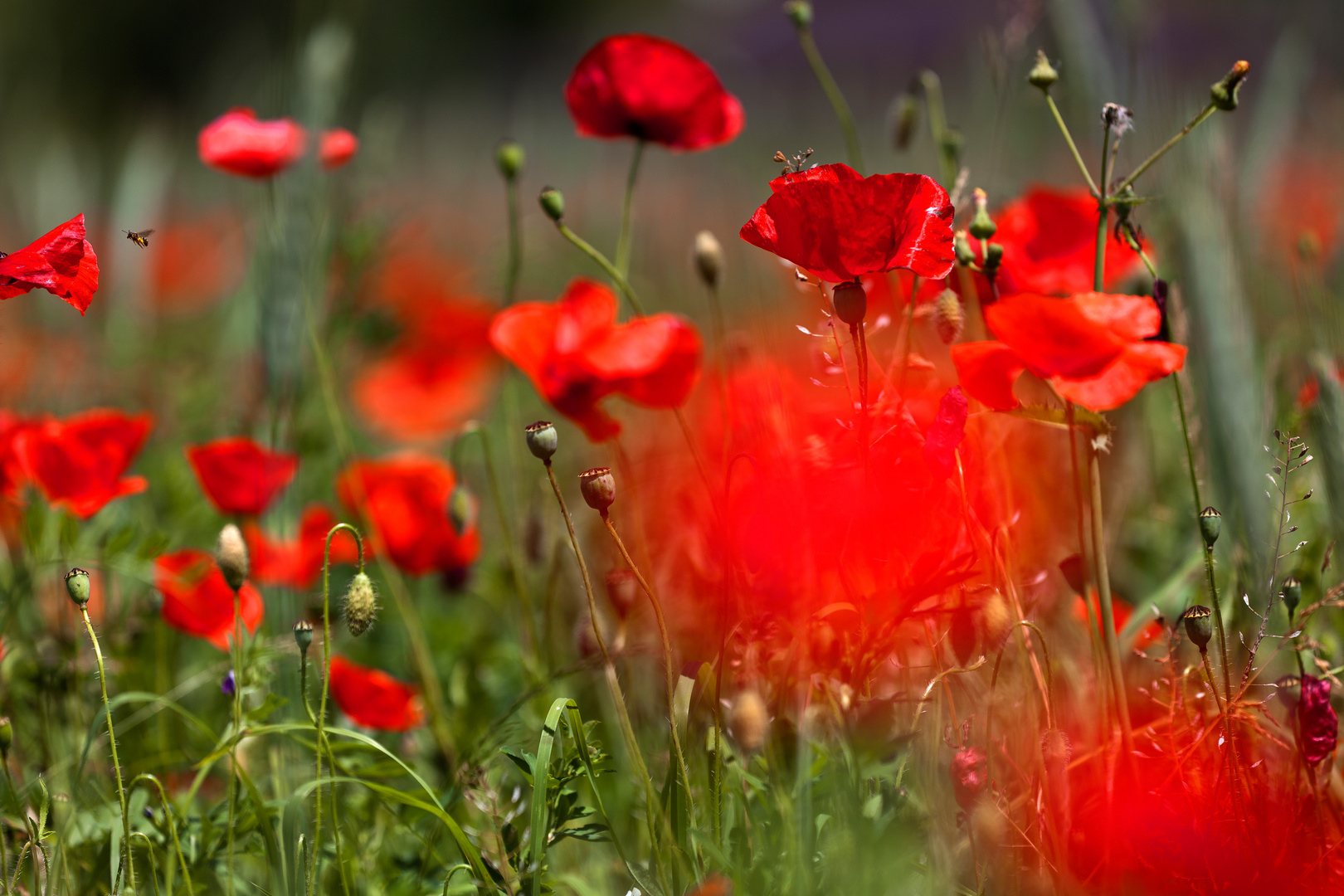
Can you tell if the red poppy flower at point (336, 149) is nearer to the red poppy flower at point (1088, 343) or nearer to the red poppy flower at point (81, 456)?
the red poppy flower at point (81, 456)

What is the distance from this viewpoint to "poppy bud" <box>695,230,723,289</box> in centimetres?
122

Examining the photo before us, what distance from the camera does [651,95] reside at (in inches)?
47.2

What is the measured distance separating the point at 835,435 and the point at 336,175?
85 cm

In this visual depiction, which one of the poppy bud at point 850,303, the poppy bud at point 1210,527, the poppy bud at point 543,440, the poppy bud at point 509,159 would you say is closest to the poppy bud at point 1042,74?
the poppy bud at point 850,303

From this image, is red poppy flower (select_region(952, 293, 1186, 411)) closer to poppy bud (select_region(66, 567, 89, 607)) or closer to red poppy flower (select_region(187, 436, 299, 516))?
poppy bud (select_region(66, 567, 89, 607))

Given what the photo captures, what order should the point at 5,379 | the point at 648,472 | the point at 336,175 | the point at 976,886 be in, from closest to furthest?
the point at 976,886
the point at 336,175
the point at 648,472
the point at 5,379

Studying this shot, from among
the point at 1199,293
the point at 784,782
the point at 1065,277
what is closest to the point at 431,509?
the point at 784,782

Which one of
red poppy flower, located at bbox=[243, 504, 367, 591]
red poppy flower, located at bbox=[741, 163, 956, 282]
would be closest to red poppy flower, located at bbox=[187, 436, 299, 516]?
red poppy flower, located at bbox=[243, 504, 367, 591]

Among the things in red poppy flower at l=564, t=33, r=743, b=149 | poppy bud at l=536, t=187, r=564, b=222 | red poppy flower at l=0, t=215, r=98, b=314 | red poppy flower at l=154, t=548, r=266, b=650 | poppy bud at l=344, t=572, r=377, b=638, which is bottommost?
red poppy flower at l=154, t=548, r=266, b=650

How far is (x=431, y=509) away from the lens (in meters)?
1.58

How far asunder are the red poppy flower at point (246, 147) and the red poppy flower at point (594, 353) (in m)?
0.34

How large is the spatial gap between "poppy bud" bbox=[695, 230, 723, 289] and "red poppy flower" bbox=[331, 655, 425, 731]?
0.55 metres

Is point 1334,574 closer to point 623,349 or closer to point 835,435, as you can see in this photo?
point 835,435

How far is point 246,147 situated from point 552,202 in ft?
1.40
